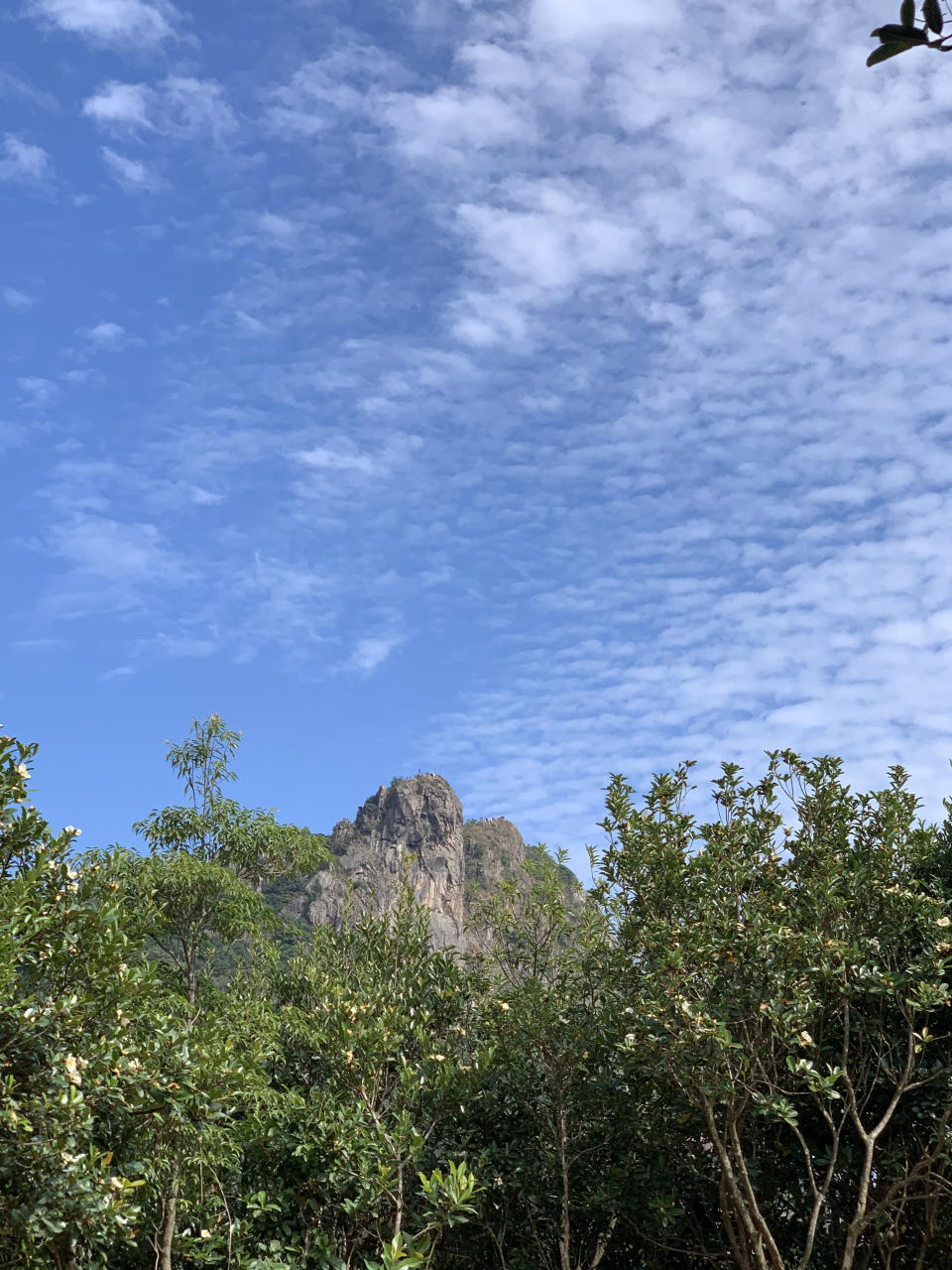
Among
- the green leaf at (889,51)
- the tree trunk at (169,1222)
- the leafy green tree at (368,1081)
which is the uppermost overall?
the green leaf at (889,51)

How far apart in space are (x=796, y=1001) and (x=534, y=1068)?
2486 millimetres

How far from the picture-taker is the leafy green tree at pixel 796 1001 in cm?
632

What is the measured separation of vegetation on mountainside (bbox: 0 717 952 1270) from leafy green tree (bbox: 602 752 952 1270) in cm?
3

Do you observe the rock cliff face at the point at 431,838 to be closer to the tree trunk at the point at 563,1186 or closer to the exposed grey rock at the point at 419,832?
the exposed grey rock at the point at 419,832

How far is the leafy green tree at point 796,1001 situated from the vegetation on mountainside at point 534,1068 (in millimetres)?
26

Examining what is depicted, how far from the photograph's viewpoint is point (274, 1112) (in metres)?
6.99

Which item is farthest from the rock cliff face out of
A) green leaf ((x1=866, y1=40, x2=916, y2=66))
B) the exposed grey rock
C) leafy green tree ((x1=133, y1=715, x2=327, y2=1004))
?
green leaf ((x1=866, y1=40, x2=916, y2=66))

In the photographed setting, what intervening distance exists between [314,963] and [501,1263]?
2646 millimetres

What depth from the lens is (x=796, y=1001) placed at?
6.27 m


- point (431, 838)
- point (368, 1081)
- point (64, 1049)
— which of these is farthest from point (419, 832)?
point (64, 1049)

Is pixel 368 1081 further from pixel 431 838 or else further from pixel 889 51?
pixel 431 838

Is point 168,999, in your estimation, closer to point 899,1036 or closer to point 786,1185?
point 786,1185

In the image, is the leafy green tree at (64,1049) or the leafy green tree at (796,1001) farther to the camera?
the leafy green tree at (796,1001)

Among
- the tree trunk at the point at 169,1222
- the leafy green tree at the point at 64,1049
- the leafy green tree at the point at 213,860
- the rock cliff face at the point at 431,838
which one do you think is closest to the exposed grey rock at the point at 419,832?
the rock cliff face at the point at 431,838
